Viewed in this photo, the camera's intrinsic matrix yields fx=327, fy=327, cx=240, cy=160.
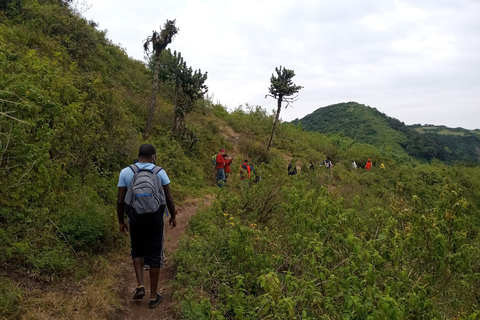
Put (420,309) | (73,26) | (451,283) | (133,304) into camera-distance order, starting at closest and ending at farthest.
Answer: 1. (420,309)
2. (451,283)
3. (133,304)
4. (73,26)

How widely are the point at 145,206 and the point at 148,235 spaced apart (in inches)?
15.4

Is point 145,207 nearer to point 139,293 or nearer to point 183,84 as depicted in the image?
point 139,293

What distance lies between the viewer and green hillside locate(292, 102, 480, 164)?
48422mm

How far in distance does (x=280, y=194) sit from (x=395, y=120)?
2465 inches

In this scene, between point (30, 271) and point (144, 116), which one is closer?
point (30, 271)

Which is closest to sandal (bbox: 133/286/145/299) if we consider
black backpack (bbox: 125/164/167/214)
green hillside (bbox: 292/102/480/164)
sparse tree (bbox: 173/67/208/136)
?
black backpack (bbox: 125/164/167/214)

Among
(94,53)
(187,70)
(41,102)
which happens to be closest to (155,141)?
(187,70)

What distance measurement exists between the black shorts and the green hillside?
36.9 m

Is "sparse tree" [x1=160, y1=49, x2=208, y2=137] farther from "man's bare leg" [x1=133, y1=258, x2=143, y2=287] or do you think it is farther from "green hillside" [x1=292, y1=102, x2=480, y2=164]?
"green hillside" [x1=292, y1=102, x2=480, y2=164]

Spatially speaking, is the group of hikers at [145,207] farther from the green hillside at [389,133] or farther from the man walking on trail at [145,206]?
the green hillside at [389,133]

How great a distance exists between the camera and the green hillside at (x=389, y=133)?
4842 centimetres

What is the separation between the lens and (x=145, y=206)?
3223mm

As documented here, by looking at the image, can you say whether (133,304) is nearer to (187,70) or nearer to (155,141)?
(155,141)

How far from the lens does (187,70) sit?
46.8ft
